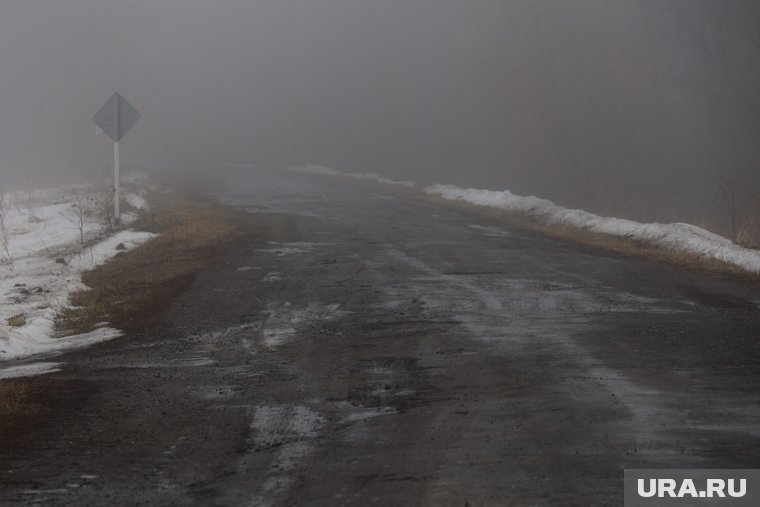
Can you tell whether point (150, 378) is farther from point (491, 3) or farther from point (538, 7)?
point (491, 3)

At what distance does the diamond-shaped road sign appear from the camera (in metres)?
19.5

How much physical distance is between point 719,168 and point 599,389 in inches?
1278

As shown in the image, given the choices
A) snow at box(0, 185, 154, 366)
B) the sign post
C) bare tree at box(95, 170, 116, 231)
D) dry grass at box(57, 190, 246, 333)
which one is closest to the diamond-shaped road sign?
the sign post

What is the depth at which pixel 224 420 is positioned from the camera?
21.1ft

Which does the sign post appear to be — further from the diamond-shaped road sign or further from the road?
the road

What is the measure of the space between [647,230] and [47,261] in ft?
40.0

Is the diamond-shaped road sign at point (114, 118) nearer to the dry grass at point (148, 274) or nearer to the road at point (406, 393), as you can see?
the dry grass at point (148, 274)

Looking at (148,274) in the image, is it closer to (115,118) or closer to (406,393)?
(115,118)

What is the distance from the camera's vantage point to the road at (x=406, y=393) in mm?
5109

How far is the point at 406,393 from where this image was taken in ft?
22.9

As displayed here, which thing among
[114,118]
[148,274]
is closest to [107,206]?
[114,118]

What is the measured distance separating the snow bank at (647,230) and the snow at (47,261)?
1038cm

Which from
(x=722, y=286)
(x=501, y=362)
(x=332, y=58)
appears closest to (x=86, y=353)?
(x=501, y=362)

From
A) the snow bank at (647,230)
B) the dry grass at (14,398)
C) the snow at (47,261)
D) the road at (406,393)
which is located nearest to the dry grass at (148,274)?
the snow at (47,261)
